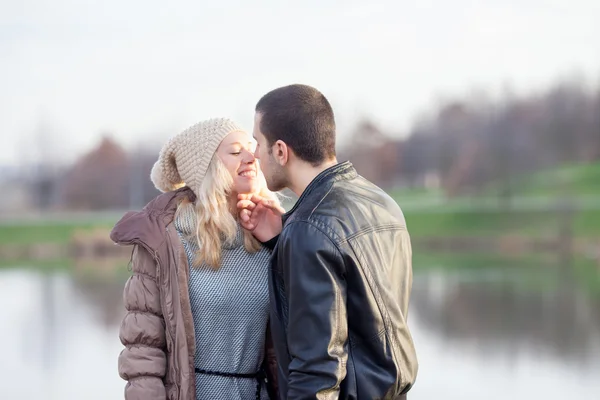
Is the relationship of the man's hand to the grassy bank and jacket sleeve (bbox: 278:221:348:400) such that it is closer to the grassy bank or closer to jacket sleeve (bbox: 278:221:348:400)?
jacket sleeve (bbox: 278:221:348:400)

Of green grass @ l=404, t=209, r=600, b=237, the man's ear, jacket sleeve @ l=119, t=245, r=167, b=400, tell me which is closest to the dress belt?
jacket sleeve @ l=119, t=245, r=167, b=400

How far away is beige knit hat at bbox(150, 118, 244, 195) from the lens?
305 cm

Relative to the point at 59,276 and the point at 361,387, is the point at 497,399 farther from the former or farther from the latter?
the point at 59,276

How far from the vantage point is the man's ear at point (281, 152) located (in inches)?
98.8

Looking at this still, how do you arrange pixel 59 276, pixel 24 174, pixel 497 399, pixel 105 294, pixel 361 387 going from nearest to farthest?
1. pixel 361 387
2. pixel 497 399
3. pixel 105 294
4. pixel 59 276
5. pixel 24 174

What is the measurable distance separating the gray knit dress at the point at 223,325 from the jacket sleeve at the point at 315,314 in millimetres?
655

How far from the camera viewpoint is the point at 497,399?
7.49m

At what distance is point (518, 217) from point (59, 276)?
1786cm

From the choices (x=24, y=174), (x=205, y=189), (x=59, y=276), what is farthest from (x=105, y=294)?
(x=24, y=174)

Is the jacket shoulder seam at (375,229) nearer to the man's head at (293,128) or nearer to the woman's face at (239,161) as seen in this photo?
the man's head at (293,128)

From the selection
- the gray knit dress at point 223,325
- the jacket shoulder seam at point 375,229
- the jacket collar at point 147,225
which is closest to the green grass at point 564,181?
the gray knit dress at point 223,325

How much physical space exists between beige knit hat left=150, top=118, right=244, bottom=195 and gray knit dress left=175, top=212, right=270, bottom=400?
0.57 ft

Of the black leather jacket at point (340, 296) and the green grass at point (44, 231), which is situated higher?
the black leather jacket at point (340, 296)

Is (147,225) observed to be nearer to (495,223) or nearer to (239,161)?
(239,161)
